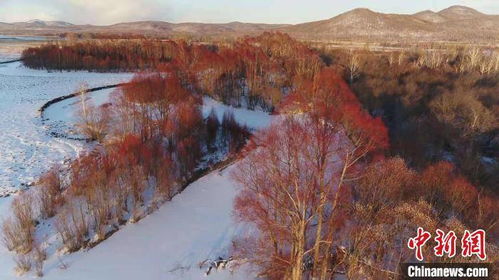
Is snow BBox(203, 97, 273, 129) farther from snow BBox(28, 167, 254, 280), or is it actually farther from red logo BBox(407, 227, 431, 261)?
red logo BBox(407, 227, 431, 261)

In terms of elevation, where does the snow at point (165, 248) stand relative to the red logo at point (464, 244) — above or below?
below

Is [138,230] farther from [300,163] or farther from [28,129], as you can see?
[28,129]

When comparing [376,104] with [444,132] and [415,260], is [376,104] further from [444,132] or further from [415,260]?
[415,260]

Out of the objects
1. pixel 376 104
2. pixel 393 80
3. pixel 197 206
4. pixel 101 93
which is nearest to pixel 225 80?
pixel 101 93

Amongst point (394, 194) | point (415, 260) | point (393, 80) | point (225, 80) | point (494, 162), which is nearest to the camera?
point (415, 260)

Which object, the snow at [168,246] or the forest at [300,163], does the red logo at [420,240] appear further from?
the snow at [168,246]

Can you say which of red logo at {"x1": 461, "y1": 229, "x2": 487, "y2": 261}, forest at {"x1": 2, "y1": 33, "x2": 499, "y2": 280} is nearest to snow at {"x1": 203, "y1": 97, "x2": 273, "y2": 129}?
forest at {"x1": 2, "y1": 33, "x2": 499, "y2": 280}

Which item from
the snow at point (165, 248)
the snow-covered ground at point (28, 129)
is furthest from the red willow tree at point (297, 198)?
the snow-covered ground at point (28, 129)
